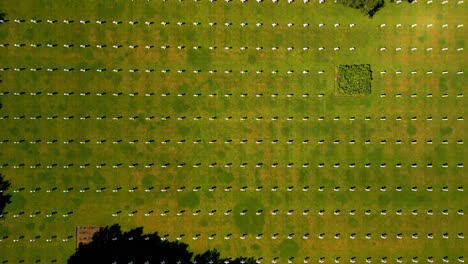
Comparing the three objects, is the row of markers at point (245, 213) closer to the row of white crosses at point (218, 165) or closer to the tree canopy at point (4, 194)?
the tree canopy at point (4, 194)

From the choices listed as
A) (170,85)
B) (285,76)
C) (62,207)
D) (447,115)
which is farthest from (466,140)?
(62,207)

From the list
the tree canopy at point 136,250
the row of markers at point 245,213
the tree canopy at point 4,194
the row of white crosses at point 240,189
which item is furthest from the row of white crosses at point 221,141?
the tree canopy at point 136,250

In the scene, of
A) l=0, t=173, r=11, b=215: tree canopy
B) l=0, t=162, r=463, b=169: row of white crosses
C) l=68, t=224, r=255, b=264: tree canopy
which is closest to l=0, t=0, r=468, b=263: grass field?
l=0, t=162, r=463, b=169: row of white crosses

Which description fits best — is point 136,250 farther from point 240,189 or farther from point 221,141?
point 221,141

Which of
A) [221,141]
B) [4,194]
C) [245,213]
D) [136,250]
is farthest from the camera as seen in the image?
[221,141]

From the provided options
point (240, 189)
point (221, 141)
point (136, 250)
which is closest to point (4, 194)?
point (136, 250)
